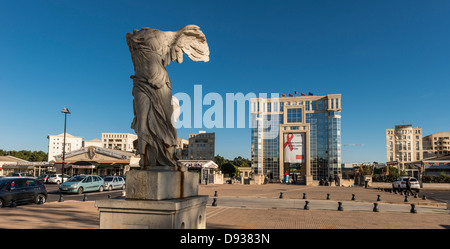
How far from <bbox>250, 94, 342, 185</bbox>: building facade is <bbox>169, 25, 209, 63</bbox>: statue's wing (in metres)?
63.8

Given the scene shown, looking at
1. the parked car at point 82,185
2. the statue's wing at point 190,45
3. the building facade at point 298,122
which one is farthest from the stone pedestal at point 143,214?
the building facade at point 298,122

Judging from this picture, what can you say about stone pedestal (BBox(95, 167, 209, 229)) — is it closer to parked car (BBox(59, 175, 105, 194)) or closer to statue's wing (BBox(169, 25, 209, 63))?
statue's wing (BBox(169, 25, 209, 63))

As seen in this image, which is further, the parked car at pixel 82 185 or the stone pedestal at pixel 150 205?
the parked car at pixel 82 185

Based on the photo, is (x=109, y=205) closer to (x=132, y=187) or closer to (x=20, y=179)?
(x=132, y=187)

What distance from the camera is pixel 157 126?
181 inches

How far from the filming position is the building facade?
70750 millimetres

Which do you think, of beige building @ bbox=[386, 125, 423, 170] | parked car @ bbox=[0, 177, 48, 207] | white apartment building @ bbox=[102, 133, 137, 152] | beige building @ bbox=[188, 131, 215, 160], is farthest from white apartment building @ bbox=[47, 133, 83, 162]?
beige building @ bbox=[386, 125, 423, 170]

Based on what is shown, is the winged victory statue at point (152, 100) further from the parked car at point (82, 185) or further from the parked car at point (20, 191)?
the parked car at point (82, 185)

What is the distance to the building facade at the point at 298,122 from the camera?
70.8 m

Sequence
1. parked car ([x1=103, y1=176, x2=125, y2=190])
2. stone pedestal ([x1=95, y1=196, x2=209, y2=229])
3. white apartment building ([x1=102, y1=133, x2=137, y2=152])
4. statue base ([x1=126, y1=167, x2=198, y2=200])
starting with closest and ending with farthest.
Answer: stone pedestal ([x1=95, y1=196, x2=209, y2=229]) → statue base ([x1=126, y1=167, x2=198, y2=200]) → parked car ([x1=103, y1=176, x2=125, y2=190]) → white apartment building ([x1=102, y1=133, x2=137, y2=152])

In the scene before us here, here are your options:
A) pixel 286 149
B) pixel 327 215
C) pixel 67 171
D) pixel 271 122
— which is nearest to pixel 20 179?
pixel 327 215

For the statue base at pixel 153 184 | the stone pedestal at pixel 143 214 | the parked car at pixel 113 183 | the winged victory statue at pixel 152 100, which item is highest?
the winged victory statue at pixel 152 100

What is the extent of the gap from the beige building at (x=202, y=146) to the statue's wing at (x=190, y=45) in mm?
126827
